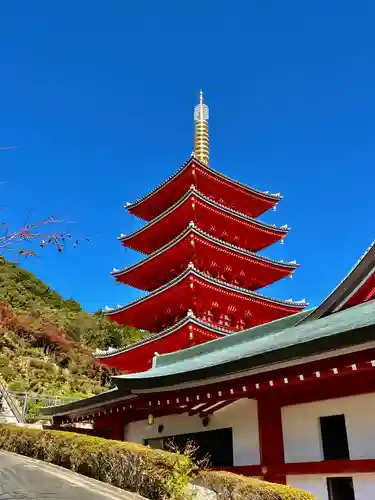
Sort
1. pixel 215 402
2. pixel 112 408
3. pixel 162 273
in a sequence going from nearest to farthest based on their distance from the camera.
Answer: pixel 215 402, pixel 112 408, pixel 162 273

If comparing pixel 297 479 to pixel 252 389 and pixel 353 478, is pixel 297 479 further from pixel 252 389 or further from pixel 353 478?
pixel 252 389

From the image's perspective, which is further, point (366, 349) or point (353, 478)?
point (353, 478)

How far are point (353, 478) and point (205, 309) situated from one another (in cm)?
1448

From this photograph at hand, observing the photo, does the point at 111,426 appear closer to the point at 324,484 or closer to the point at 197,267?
the point at 324,484

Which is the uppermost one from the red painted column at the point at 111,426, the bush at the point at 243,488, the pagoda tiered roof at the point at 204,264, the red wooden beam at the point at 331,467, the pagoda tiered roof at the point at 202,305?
the pagoda tiered roof at the point at 204,264

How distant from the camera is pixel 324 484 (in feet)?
27.8

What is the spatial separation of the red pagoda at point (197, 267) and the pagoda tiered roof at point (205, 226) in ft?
0.16

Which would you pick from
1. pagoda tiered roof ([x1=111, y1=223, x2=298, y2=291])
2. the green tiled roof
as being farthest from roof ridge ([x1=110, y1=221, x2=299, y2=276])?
the green tiled roof

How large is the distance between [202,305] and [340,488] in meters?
13.9

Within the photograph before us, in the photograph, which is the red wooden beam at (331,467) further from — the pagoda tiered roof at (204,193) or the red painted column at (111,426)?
the pagoda tiered roof at (204,193)

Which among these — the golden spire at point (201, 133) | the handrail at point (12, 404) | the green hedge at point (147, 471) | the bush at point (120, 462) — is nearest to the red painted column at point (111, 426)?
the bush at point (120, 462)

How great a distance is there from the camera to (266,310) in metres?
23.5

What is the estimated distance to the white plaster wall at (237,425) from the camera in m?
10.0

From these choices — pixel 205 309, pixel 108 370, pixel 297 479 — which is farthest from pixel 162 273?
pixel 108 370
